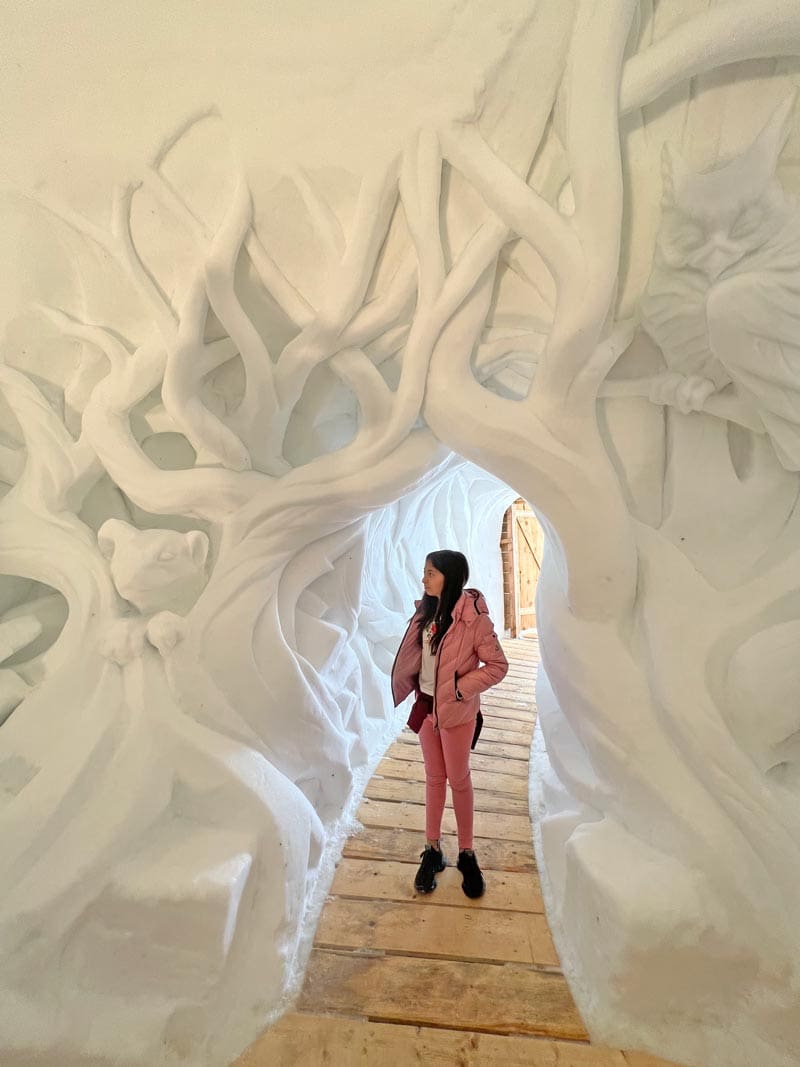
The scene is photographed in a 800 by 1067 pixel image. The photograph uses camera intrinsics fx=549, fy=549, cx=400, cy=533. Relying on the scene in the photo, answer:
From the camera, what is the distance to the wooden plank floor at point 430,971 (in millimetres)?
1263

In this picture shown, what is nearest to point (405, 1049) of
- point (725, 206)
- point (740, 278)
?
point (740, 278)

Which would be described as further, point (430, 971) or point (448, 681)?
point (448, 681)

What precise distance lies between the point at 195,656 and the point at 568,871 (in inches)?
46.8

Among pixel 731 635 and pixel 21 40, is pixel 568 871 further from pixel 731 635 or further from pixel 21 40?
pixel 21 40

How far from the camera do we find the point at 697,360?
146 cm

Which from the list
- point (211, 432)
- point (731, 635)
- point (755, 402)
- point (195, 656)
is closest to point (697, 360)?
point (755, 402)

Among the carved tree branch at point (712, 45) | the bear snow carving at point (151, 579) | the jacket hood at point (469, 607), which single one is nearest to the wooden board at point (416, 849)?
the jacket hood at point (469, 607)

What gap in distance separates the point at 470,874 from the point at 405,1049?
1.66ft

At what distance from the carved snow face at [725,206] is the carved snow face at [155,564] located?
1479 mm

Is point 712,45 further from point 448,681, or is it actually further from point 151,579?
point 151,579

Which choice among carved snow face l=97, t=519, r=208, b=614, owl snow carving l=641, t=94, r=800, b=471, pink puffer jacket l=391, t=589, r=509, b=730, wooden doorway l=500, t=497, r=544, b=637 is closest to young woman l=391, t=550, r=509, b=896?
pink puffer jacket l=391, t=589, r=509, b=730

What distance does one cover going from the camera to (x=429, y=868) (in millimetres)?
1729

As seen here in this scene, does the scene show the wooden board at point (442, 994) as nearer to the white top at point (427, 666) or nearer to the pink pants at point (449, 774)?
the pink pants at point (449, 774)

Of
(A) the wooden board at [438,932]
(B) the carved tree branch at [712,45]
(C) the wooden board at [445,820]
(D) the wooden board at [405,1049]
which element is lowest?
(D) the wooden board at [405,1049]
